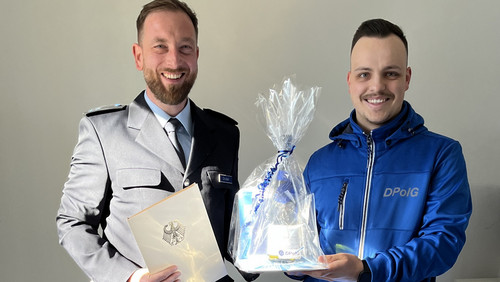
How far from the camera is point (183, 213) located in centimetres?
149

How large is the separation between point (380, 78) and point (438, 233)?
0.54 meters

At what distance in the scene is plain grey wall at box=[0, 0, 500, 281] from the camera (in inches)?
93.4

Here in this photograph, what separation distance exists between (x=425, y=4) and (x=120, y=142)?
1684mm

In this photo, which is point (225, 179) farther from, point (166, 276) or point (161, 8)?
point (161, 8)

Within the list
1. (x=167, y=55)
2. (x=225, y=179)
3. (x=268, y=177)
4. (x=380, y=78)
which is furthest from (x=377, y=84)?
(x=167, y=55)

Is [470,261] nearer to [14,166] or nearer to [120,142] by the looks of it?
[120,142]

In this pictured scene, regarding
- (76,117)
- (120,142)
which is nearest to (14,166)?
(76,117)

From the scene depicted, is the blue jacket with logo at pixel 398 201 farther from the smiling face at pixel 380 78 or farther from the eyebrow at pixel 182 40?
the eyebrow at pixel 182 40

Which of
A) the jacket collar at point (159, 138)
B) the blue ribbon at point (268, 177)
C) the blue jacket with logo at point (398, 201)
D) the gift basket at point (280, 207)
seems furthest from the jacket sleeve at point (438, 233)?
the jacket collar at point (159, 138)

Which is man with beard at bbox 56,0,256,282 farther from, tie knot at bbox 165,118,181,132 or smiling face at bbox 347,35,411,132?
smiling face at bbox 347,35,411,132

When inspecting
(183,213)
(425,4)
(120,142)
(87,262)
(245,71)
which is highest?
(425,4)

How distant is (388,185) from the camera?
1.68 metres

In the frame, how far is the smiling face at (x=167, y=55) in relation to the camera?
1747 millimetres

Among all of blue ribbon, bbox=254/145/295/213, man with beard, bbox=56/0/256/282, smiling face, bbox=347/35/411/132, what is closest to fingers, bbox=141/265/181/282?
man with beard, bbox=56/0/256/282
